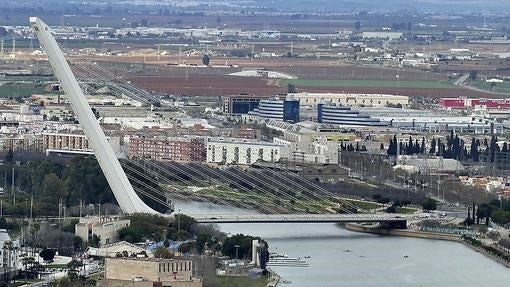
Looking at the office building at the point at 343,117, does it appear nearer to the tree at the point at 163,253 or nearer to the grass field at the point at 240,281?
the grass field at the point at 240,281

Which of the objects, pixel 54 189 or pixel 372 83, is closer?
pixel 54 189

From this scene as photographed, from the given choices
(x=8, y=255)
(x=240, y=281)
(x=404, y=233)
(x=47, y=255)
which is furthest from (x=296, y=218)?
(x=8, y=255)

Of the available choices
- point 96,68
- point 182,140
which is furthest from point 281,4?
point 182,140

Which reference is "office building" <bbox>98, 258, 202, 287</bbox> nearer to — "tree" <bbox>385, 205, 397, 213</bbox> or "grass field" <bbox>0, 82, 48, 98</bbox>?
"tree" <bbox>385, 205, 397, 213</bbox>

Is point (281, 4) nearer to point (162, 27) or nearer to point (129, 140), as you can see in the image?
point (162, 27)

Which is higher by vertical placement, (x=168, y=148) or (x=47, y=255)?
(x=47, y=255)

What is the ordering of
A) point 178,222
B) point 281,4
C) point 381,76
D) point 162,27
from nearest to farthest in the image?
point 178,222, point 381,76, point 162,27, point 281,4

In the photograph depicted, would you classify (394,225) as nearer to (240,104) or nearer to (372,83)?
(240,104)
